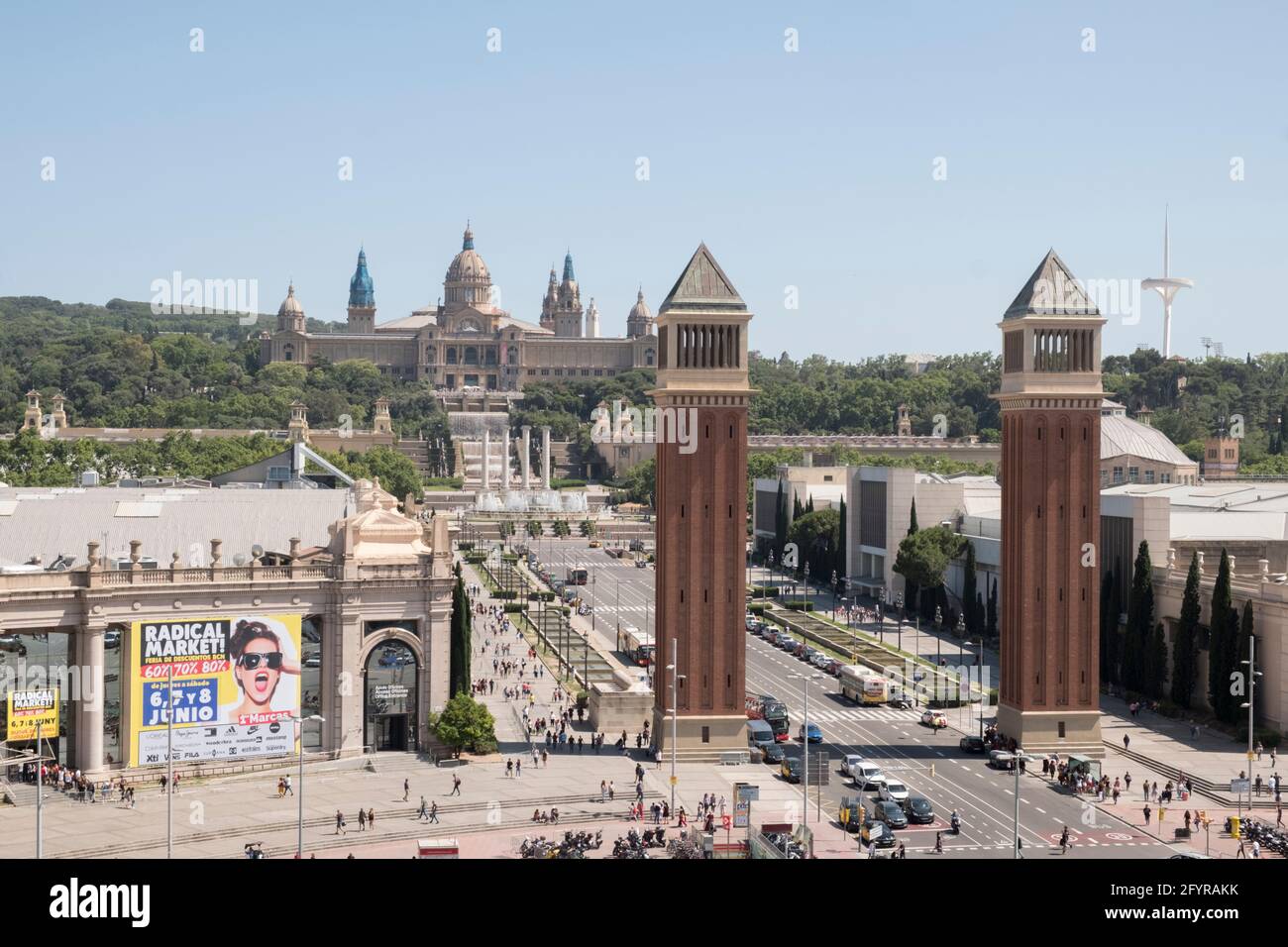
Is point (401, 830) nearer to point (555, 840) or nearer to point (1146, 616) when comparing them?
point (555, 840)

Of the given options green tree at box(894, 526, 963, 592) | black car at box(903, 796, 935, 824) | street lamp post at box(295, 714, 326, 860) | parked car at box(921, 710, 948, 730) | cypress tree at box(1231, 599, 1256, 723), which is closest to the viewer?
street lamp post at box(295, 714, 326, 860)

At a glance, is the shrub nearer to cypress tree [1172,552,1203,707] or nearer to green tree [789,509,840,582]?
cypress tree [1172,552,1203,707]

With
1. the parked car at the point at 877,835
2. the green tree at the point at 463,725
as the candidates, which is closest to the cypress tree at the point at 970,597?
the green tree at the point at 463,725

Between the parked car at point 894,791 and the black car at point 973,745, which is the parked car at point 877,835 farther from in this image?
the black car at point 973,745

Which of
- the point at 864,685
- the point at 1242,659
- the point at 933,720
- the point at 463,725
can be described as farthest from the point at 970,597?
the point at 463,725

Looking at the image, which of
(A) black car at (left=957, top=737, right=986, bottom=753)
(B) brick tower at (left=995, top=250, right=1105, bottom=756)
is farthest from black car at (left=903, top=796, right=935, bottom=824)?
(A) black car at (left=957, top=737, right=986, bottom=753)

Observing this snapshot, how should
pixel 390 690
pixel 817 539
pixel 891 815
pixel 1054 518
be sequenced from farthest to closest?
1. pixel 817 539
2. pixel 1054 518
3. pixel 390 690
4. pixel 891 815

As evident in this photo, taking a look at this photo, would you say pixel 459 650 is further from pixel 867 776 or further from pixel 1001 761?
pixel 1001 761
